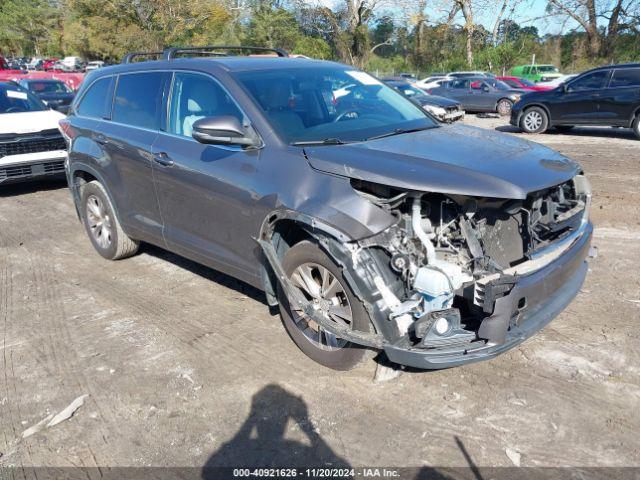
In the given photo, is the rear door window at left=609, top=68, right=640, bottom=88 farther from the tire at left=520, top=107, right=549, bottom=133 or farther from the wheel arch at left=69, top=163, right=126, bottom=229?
the wheel arch at left=69, top=163, right=126, bottom=229

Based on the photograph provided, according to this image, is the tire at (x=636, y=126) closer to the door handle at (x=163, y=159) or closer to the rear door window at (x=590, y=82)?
the rear door window at (x=590, y=82)

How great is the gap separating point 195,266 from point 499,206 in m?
3.34

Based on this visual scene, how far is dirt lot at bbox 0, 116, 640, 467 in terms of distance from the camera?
293 cm

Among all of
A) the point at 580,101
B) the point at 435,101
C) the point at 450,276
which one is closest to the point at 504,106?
the point at 435,101

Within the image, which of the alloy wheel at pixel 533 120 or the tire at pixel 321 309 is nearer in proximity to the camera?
the tire at pixel 321 309

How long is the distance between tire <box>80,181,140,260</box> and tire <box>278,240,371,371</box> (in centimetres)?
243

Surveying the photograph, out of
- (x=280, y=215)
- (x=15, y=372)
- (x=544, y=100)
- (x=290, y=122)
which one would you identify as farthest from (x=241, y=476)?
(x=544, y=100)

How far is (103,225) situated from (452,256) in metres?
3.93

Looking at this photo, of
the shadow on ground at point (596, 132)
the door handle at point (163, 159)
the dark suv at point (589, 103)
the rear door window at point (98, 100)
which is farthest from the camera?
the shadow on ground at point (596, 132)

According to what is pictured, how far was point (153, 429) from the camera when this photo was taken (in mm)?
3152

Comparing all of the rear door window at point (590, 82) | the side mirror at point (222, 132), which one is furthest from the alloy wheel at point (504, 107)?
the side mirror at point (222, 132)

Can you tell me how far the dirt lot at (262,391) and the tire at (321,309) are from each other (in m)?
0.12

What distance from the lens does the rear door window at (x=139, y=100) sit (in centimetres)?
460

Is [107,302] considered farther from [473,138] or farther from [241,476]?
[473,138]
